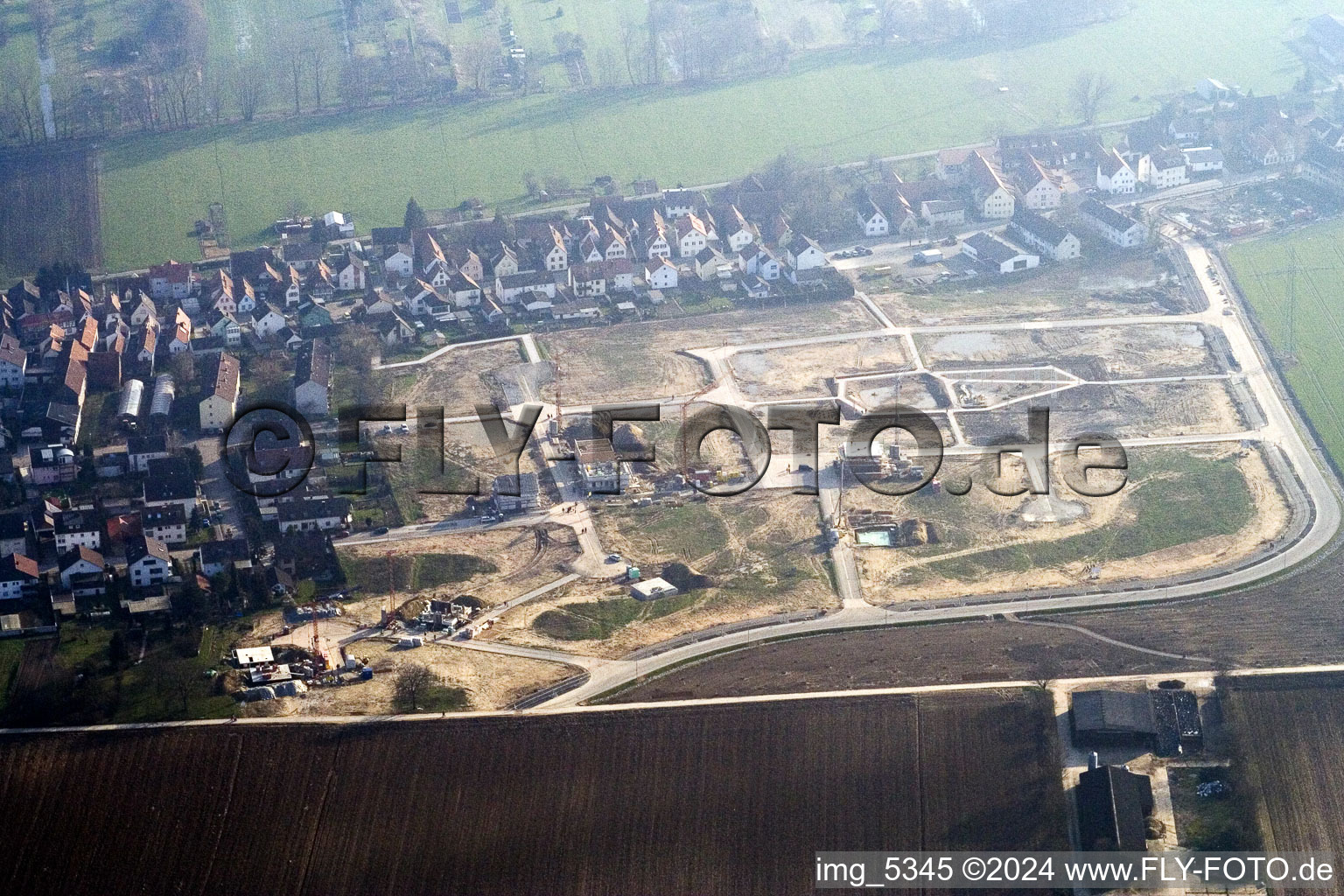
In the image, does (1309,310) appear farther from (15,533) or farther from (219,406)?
(15,533)

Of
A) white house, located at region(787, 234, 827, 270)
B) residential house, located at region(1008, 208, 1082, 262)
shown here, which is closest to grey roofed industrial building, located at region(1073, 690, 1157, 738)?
white house, located at region(787, 234, 827, 270)

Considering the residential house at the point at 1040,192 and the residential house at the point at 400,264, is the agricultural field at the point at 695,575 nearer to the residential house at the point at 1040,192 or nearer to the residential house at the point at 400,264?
the residential house at the point at 400,264

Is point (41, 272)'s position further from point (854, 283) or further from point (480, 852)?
point (480, 852)

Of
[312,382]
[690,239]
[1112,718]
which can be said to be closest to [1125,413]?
[1112,718]

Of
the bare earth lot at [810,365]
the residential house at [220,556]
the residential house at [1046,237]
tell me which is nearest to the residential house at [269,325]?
the bare earth lot at [810,365]

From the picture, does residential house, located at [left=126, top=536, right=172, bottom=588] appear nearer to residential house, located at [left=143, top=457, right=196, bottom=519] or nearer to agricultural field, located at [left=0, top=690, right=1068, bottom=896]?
residential house, located at [left=143, top=457, right=196, bottom=519]
